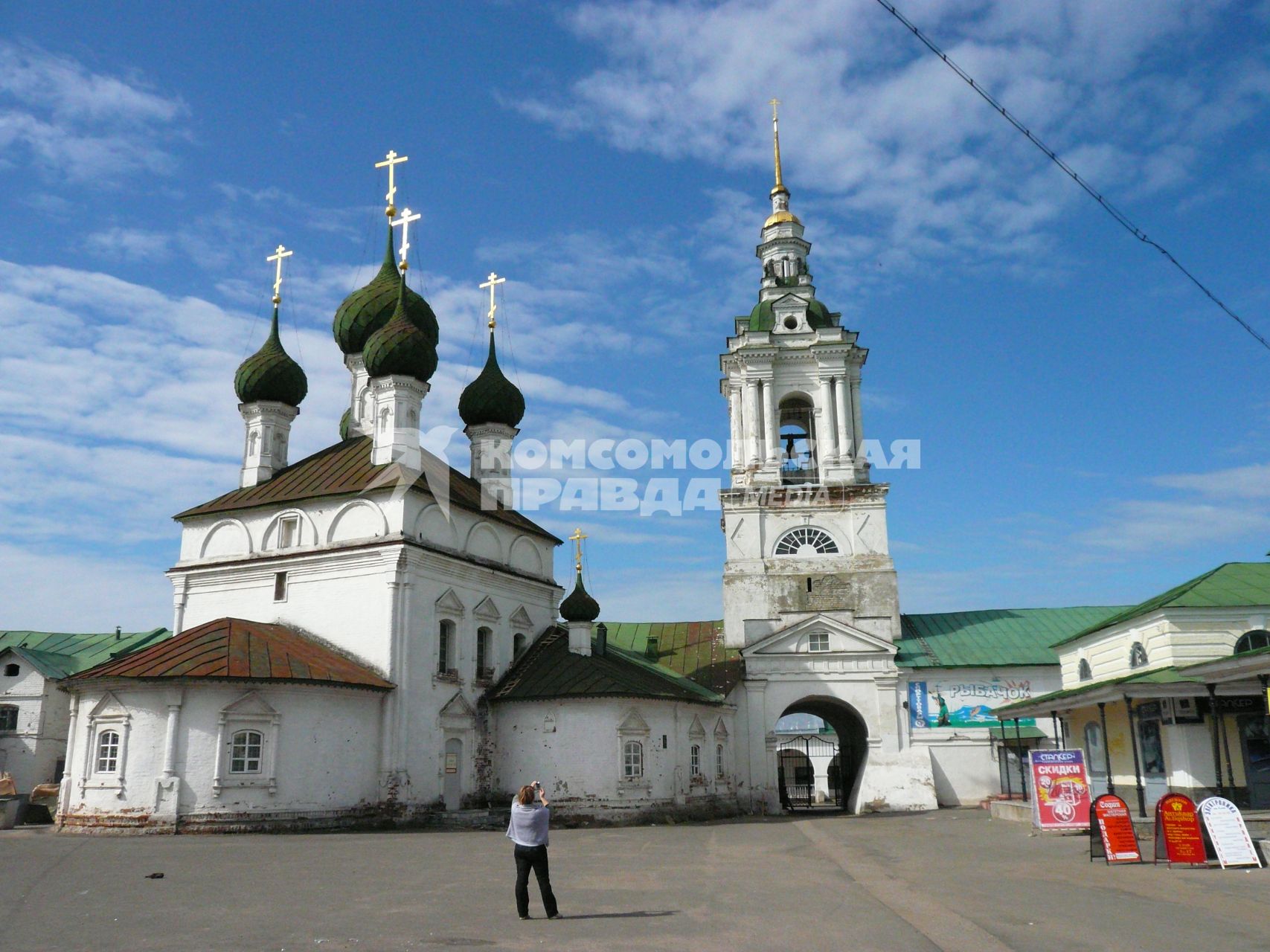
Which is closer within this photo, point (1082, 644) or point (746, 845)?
point (746, 845)

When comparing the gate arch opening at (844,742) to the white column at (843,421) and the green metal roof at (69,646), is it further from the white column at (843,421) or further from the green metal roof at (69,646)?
the green metal roof at (69,646)

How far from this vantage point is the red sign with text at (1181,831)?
42.8 feet

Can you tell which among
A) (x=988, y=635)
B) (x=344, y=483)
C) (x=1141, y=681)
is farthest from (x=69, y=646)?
(x=1141, y=681)

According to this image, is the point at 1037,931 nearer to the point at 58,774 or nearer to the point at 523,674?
the point at 523,674

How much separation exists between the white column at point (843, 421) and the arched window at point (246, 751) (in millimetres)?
20304

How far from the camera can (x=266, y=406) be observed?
2791 centimetres

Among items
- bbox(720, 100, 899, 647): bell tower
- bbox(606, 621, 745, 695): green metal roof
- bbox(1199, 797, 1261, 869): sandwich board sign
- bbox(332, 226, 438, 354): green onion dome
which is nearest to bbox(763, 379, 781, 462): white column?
bbox(720, 100, 899, 647): bell tower

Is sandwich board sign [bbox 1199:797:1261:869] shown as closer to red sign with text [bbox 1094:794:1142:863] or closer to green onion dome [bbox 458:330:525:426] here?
red sign with text [bbox 1094:794:1142:863]

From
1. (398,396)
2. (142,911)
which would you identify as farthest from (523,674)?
(142,911)

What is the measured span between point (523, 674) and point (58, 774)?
17417mm

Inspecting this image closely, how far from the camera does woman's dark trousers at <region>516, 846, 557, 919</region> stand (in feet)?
31.1

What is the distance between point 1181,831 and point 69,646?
37105mm

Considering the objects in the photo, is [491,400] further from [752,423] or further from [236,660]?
[236,660]

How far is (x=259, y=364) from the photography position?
2797 cm
